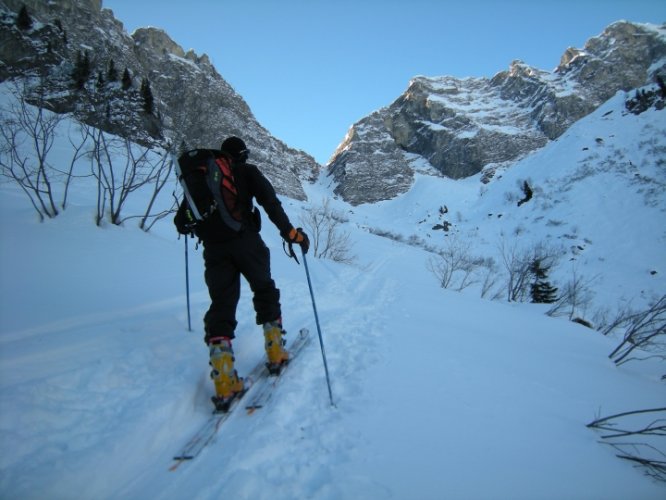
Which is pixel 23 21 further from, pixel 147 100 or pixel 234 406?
pixel 234 406

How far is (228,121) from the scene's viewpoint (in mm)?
56938

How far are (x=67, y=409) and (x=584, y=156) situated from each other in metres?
30.9

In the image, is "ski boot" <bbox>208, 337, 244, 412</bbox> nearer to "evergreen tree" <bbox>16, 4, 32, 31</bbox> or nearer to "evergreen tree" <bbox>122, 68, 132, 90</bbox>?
"evergreen tree" <bbox>122, 68, 132, 90</bbox>

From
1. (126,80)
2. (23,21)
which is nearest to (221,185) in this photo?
(126,80)

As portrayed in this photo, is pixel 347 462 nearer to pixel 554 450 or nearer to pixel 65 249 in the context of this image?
pixel 554 450

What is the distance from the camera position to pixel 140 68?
143ft

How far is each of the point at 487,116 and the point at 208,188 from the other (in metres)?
105

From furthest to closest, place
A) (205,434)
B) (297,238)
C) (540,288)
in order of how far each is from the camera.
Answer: (540,288), (297,238), (205,434)

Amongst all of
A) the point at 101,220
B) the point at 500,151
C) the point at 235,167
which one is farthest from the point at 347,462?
the point at 500,151

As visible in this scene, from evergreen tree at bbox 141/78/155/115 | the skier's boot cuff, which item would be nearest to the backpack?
the skier's boot cuff

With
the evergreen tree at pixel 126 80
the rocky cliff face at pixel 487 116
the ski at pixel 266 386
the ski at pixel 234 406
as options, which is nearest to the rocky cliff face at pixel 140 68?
the evergreen tree at pixel 126 80

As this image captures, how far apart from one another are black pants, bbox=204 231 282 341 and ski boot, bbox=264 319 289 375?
349mm

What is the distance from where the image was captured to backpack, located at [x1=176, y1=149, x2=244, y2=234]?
244 cm

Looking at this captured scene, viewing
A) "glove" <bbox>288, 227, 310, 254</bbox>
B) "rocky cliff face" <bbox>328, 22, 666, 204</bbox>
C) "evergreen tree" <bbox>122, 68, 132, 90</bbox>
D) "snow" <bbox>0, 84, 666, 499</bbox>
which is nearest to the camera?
"snow" <bbox>0, 84, 666, 499</bbox>
